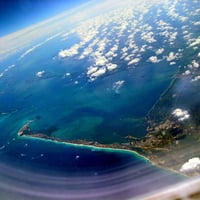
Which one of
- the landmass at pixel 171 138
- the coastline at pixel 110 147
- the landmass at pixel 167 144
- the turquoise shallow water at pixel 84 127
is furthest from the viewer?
the turquoise shallow water at pixel 84 127

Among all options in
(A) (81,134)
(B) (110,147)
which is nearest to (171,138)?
(B) (110,147)

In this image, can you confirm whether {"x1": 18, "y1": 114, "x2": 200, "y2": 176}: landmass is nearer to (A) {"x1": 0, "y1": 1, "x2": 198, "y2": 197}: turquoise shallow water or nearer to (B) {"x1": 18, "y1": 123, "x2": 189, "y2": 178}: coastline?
(B) {"x1": 18, "y1": 123, "x2": 189, "y2": 178}: coastline

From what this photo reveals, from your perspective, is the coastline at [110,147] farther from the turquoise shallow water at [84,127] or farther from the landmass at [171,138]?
the turquoise shallow water at [84,127]

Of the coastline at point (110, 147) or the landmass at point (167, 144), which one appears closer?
the landmass at point (167, 144)

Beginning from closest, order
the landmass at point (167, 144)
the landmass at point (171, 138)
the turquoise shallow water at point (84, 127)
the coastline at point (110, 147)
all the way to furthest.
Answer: the landmass at point (171, 138)
the landmass at point (167, 144)
the coastline at point (110, 147)
the turquoise shallow water at point (84, 127)

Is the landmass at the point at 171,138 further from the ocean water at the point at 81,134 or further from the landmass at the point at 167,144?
the ocean water at the point at 81,134

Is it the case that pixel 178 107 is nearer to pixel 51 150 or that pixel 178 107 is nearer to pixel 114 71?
pixel 51 150

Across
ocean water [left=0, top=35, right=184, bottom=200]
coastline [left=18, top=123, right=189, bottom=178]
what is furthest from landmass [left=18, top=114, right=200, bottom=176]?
ocean water [left=0, top=35, right=184, bottom=200]

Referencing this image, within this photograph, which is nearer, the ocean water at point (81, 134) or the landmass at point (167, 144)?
the landmass at point (167, 144)

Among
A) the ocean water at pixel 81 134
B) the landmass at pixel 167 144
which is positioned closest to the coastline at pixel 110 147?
the landmass at pixel 167 144

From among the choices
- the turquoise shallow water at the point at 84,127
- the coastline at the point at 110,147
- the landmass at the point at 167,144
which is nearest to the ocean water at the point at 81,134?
the turquoise shallow water at the point at 84,127

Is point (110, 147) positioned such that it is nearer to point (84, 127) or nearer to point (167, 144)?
point (167, 144)
